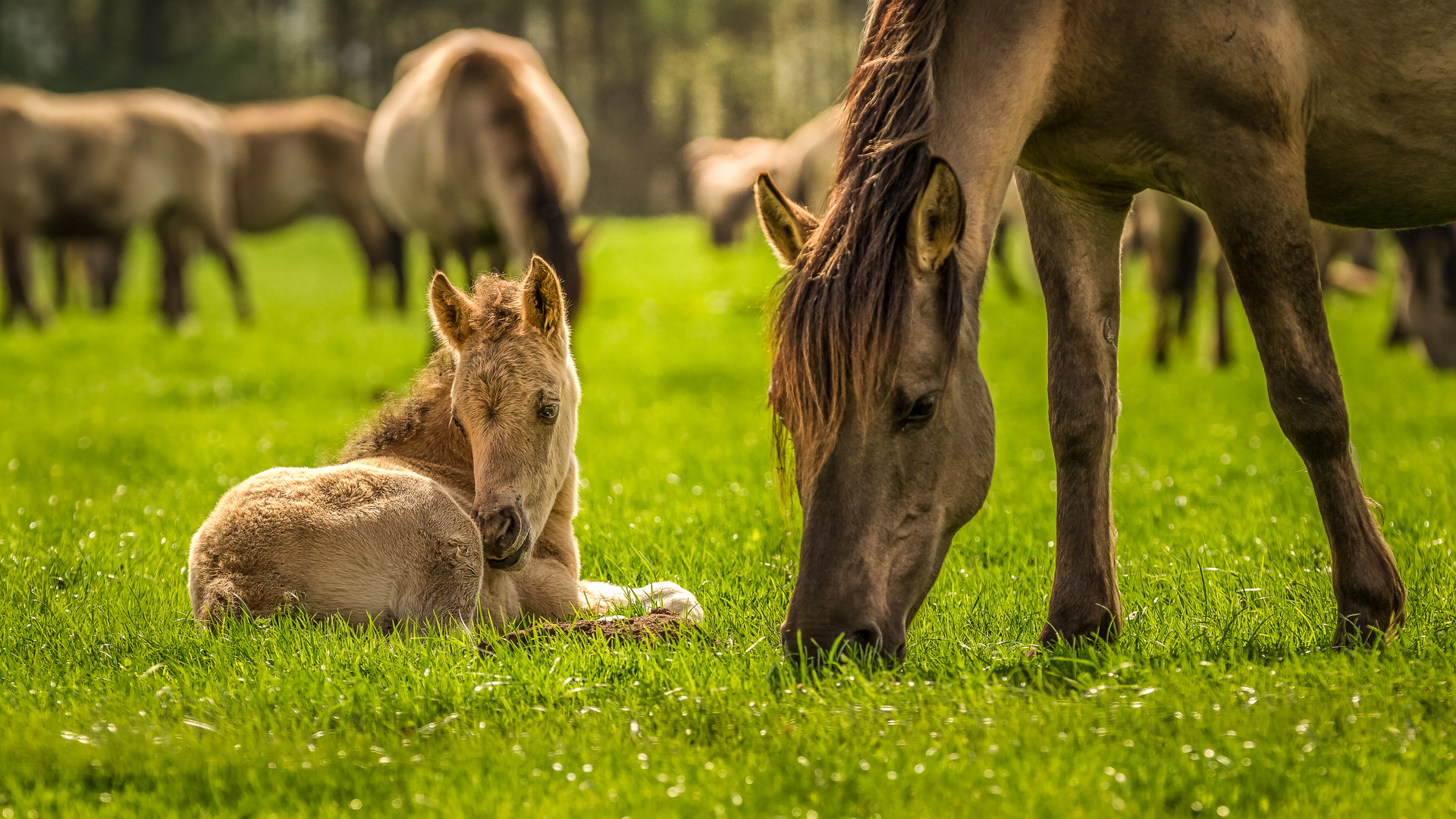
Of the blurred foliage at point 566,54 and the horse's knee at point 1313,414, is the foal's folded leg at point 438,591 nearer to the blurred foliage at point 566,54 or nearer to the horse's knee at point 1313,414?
the horse's knee at point 1313,414

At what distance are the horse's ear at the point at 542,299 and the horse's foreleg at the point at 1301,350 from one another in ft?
7.04

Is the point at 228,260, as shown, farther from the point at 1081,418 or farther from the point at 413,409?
the point at 1081,418

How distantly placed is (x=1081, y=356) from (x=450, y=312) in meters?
2.16

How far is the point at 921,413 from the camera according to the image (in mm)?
3072

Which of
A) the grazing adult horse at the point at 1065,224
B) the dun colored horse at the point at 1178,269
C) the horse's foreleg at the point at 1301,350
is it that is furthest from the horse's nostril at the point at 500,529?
the dun colored horse at the point at 1178,269

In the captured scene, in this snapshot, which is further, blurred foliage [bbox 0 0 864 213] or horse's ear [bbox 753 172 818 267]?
blurred foliage [bbox 0 0 864 213]

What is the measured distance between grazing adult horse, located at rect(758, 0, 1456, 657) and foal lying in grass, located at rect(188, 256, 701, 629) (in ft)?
3.87

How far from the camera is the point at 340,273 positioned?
84.1 ft

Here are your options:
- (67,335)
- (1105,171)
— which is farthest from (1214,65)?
(67,335)

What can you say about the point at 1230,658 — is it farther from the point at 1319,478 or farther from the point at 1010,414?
the point at 1010,414

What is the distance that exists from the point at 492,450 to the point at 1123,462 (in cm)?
445

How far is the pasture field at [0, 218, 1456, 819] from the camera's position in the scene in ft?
8.61

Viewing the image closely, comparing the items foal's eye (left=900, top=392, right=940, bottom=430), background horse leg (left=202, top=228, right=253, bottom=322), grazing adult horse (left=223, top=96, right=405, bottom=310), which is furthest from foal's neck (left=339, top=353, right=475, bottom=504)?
grazing adult horse (left=223, top=96, right=405, bottom=310)

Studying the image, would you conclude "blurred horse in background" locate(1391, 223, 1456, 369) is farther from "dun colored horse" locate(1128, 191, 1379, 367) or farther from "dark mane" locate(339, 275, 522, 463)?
"dark mane" locate(339, 275, 522, 463)
